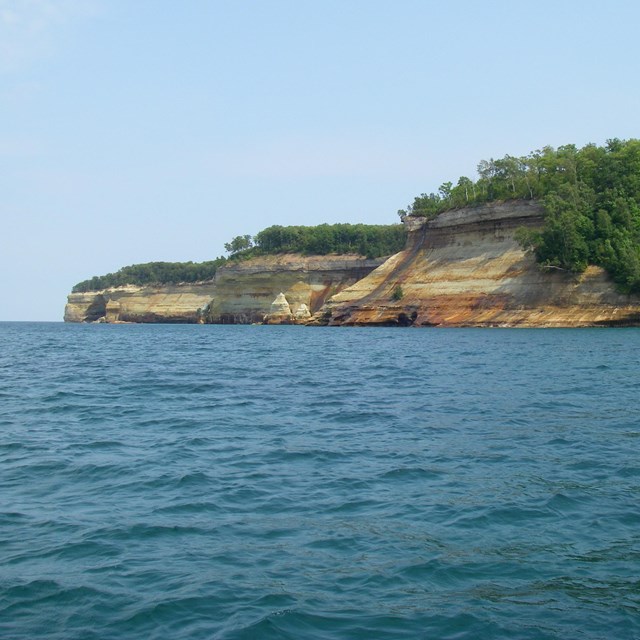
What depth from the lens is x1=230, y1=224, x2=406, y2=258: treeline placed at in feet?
419

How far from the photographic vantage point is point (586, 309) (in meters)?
Answer: 69.0

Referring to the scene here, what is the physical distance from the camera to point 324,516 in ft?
35.6

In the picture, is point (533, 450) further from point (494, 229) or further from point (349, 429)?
point (494, 229)

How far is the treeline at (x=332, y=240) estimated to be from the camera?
5022 inches

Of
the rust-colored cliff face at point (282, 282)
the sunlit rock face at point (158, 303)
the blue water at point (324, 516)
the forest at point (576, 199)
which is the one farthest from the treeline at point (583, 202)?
the sunlit rock face at point (158, 303)

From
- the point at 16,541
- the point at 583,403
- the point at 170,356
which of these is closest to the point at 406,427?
the point at 583,403

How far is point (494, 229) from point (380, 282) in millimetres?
16006

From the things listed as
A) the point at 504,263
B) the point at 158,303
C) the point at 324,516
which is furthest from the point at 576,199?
the point at 158,303

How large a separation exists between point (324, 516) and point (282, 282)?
110 metres

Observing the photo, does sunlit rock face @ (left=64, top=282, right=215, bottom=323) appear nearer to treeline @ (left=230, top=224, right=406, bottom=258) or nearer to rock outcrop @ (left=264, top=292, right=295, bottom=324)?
treeline @ (left=230, top=224, right=406, bottom=258)

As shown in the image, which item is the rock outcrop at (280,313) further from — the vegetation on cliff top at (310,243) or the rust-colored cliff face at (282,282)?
the vegetation on cliff top at (310,243)

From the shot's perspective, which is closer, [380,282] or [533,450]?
[533,450]

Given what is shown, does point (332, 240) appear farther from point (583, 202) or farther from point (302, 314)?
point (583, 202)

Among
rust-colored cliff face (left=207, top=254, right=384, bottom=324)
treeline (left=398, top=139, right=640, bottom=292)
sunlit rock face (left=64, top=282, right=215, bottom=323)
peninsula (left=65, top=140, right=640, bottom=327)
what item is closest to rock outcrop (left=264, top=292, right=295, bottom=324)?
peninsula (left=65, top=140, right=640, bottom=327)
